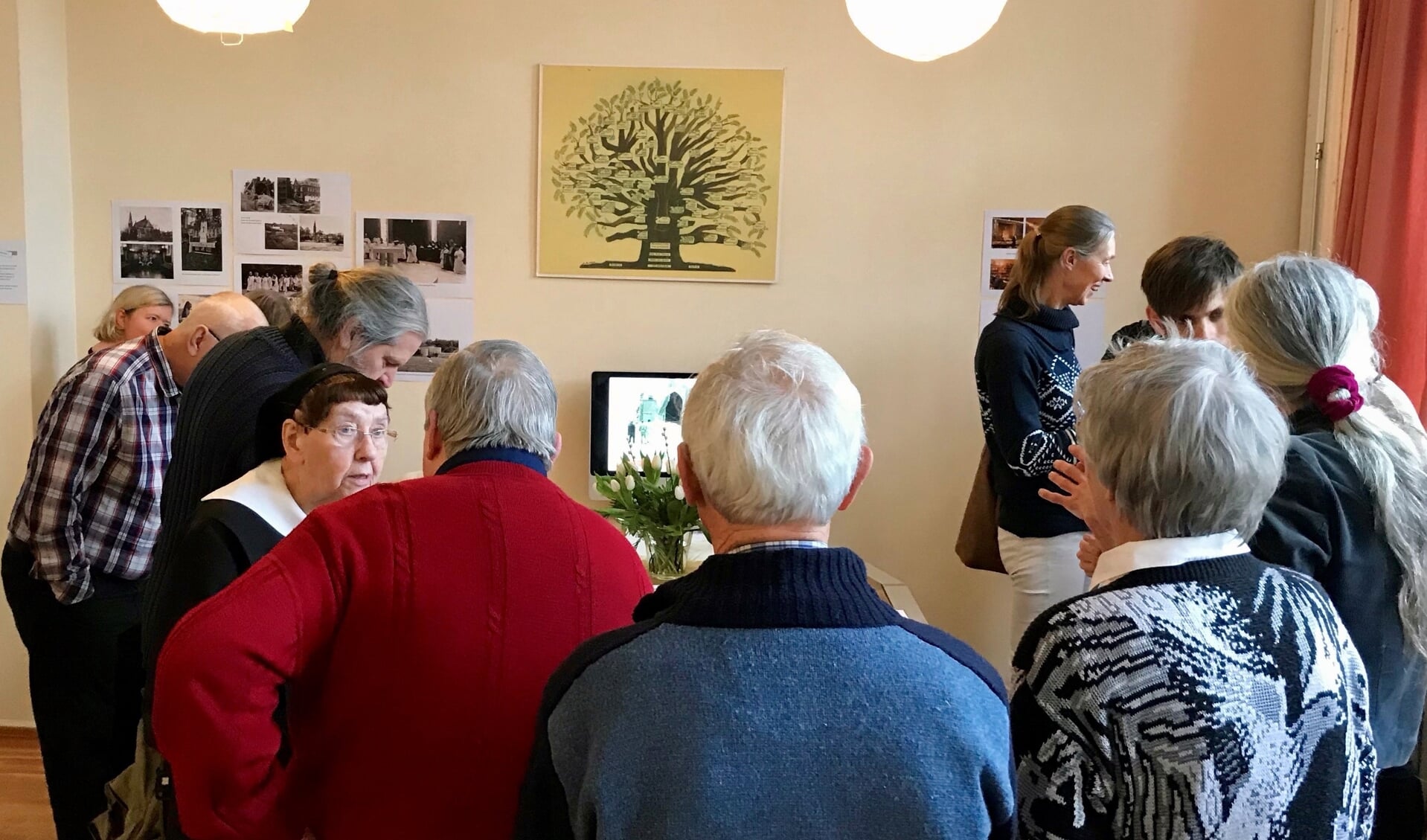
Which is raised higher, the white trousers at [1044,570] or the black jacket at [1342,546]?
the black jacket at [1342,546]

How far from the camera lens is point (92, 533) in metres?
2.68

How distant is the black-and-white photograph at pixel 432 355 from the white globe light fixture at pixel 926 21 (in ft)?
6.65

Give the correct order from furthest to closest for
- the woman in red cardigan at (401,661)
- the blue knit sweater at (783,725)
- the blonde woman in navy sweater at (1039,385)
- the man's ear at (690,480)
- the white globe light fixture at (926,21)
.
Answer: the blonde woman in navy sweater at (1039,385)
the white globe light fixture at (926,21)
the woman in red cardigan at (401,661)
the man's ear at (690,480)
the blue knit sweater at (783,725)

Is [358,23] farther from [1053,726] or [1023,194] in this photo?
[1053,726]

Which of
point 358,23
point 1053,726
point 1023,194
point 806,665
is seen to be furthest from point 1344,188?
point 358,23

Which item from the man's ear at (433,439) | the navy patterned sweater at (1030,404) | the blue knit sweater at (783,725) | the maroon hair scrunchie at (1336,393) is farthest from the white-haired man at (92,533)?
the maroon hair scrunchie at (1336,393)

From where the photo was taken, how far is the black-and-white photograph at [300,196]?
12.1ft

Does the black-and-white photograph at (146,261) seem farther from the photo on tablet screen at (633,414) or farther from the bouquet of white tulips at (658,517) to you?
the bouquet of white tulips at (658,517)

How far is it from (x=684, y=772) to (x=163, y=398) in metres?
2.31

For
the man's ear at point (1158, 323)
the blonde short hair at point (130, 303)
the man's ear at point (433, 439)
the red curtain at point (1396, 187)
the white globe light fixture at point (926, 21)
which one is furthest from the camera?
the blonde short hair at point (130, 303)

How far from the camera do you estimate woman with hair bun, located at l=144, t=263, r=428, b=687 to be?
72.9 inches

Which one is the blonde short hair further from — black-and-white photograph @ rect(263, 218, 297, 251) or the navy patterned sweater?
the navy patterned sweater

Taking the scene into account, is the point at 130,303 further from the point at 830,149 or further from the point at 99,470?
the point at 830,149

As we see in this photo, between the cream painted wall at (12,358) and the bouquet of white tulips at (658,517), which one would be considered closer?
the bouquet of white tulips at (658,517)
